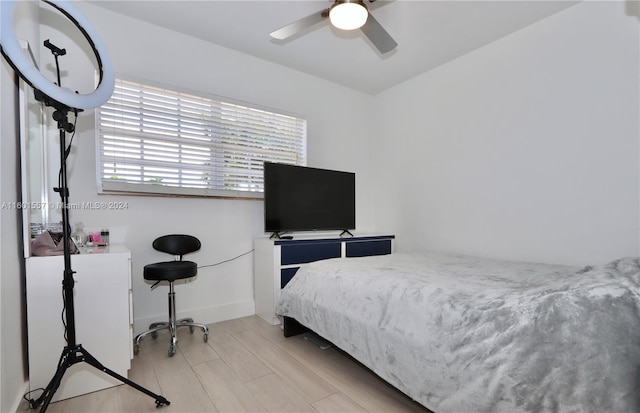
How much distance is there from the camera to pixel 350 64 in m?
3.29

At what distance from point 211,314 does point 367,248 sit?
1.72 m

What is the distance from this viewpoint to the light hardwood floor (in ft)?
5.19

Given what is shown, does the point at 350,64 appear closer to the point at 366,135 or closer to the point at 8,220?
the point at 366,135

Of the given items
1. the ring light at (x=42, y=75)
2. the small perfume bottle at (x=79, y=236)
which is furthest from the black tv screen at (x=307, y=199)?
the ring light at (x=42, y=75)

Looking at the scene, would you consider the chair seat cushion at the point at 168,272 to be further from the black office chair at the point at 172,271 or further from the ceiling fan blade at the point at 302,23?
the ceiling fan blade at the point at 302,23

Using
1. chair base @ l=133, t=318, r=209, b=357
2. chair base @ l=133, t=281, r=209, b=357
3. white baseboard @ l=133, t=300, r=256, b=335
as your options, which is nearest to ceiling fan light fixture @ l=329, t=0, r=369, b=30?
chair base @ l=133, t=281, r=209, b=357

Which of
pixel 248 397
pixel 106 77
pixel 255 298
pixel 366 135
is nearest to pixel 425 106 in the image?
pixel 366 135

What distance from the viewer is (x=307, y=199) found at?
318 centimetres

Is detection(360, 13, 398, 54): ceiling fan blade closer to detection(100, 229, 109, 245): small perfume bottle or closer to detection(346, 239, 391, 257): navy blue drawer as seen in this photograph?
detection(346, 239, 391, 257): navy blue drawer

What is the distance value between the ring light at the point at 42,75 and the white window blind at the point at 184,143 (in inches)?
43.2

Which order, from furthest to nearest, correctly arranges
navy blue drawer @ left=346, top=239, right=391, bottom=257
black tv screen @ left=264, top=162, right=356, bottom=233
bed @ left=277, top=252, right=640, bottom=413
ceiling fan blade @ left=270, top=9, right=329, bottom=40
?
navy blue drawer @ left=346, top=239, right=391, bottom=257 < black tv screen @ left=264, top=162, right=356, bottom=233 < ceiling fan blade @ left=270, top=9, right=329, bottom=40 < bed @ left=277, top=252, right=640, bottom=413

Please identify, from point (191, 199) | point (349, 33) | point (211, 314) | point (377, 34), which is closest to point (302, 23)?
point (377, 34)

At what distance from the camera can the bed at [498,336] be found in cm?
94

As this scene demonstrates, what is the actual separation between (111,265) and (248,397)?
110 centimetres
